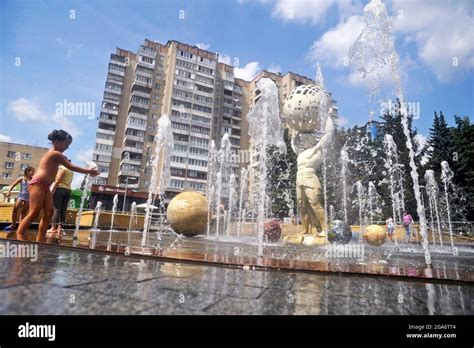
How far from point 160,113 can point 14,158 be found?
37.5 meters

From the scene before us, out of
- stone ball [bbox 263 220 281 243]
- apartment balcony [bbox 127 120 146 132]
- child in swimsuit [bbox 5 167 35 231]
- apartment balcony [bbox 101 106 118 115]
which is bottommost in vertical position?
stone ball [bbox 263 220 281 243]

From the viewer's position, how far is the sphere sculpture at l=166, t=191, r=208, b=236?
31.7ft

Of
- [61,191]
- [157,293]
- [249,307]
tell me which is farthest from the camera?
[61,191]

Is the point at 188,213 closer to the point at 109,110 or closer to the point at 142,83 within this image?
the point at 109,110

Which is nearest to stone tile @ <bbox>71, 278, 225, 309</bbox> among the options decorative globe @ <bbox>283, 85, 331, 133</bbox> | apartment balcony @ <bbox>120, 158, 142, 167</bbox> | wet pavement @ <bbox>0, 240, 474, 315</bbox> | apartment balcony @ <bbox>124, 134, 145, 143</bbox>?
wet pavement @ <bbox>0, 240, 474, 315</bbox>

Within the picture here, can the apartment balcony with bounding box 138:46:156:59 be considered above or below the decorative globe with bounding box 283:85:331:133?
above

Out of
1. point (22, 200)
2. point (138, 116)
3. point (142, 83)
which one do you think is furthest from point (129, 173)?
point (22, 200)

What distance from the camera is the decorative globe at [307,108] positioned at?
9.16 metres

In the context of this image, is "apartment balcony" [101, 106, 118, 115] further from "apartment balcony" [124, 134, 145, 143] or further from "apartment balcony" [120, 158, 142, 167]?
"apartment balcony" [120, 158, 142, 167]

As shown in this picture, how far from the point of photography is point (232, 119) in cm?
6284

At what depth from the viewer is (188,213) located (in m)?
9.64

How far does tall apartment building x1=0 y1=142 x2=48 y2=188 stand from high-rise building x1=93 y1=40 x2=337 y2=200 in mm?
27609

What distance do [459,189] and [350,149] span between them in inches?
532
